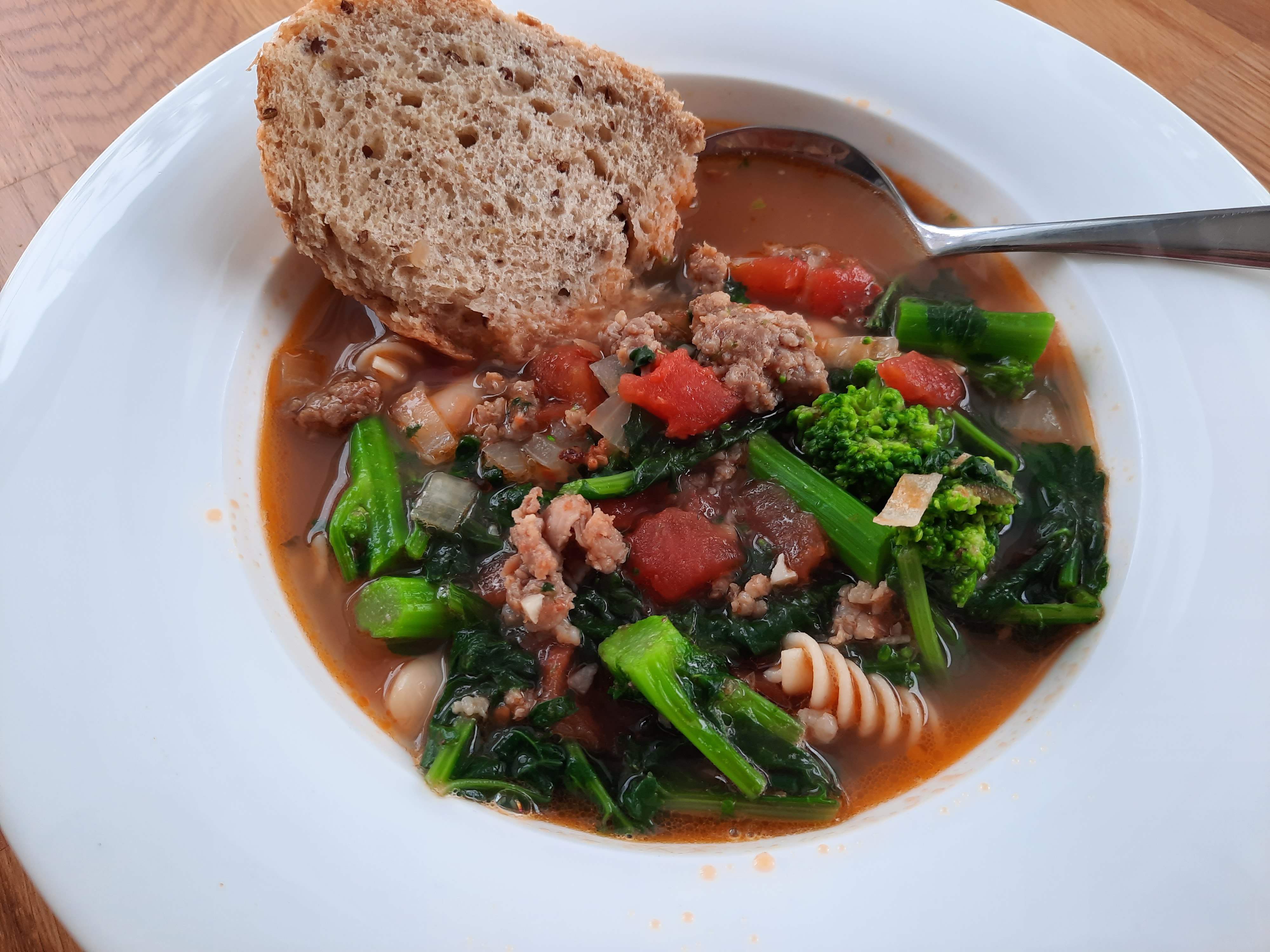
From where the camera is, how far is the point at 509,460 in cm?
293

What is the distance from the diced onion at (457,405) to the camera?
304 cm

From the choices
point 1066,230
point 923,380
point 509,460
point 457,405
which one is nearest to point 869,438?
point 923,380

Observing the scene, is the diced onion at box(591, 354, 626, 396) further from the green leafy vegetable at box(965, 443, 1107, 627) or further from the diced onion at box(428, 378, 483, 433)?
the green leafy vegetable at box(965, 443, 1107, 627)

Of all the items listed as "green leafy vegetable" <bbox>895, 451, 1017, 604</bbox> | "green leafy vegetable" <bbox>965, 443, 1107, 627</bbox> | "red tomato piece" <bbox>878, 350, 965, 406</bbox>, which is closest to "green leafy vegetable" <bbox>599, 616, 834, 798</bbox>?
"green leafy vegetable" <bbox>895, 451, 1017, 604</bbox>

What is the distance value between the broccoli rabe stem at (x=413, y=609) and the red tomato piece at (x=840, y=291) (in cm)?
188

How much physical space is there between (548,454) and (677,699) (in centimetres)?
106

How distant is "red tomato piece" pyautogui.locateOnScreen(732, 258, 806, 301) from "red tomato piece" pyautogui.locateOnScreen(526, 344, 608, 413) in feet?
2.51

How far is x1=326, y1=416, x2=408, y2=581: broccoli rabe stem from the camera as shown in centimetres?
273

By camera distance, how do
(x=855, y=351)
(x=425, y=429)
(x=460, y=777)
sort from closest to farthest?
(x=460, y=777), (x=425, y=429), (x=855, y=351)

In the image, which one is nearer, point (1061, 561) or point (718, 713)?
point (718, 713)

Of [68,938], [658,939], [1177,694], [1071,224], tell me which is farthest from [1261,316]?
[68,938]

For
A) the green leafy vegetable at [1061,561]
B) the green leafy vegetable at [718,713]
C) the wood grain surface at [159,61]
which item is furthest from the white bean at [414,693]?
the wood grain surface at [159,61]

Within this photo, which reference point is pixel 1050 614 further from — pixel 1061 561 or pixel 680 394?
pixel 680 394

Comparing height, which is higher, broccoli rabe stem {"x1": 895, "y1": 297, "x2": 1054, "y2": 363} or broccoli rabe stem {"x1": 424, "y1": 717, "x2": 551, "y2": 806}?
broccoli rabe stem {"x1": 895, "y1": 297, "x2": 1054, "y2": 363}
